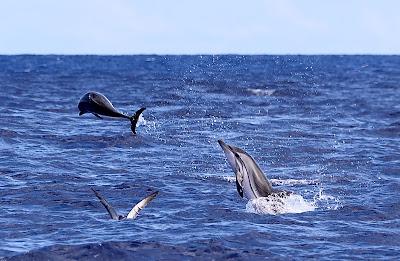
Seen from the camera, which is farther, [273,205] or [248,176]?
[273,205]

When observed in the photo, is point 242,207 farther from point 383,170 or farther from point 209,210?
point 383,170

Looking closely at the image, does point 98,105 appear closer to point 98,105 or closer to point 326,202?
point 98,105

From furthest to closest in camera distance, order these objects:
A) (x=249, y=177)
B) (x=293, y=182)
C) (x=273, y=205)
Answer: (x=293, y=182)
(x=273, y=205)
(x=249, y=177)

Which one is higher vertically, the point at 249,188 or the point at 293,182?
the point at 249,188

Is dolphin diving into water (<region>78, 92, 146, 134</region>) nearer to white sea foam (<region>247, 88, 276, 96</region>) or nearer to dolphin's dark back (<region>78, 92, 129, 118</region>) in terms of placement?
dolphin's dark back (<region>78, 92, 129, 118</region>)

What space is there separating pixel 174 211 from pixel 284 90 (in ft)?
127

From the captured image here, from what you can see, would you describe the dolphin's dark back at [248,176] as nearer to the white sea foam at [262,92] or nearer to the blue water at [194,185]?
the blue water at [194,185]

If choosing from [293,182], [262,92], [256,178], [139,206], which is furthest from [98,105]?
[262,92]

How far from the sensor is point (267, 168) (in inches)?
789

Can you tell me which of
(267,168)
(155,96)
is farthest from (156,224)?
(155,96)

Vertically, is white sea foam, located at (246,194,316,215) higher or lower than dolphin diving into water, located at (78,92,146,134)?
lower

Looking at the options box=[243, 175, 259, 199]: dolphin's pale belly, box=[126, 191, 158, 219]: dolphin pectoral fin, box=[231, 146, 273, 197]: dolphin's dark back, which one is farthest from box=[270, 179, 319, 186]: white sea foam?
box=[126, 191, 158, 219]: dolphin pectoral fin

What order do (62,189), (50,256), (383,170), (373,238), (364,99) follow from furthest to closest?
1. (364,99)
2. (383,170)
3. (62,189)
4. (373,238)
5. (50,256)

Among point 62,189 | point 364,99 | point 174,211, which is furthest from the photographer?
point 364,99
